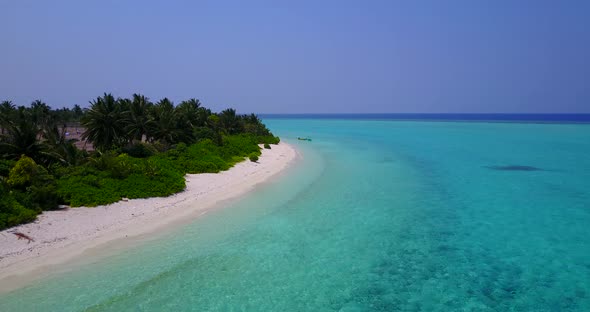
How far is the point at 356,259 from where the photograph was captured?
14.7 m

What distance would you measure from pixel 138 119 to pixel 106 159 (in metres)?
13.5

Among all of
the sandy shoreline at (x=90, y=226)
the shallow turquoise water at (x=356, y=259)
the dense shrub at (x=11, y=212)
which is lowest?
the shallow turquoise water at (x=356, y=259)

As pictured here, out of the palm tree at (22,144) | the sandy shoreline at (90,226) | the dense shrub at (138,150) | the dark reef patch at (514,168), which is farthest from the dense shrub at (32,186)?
the dark reef patch at (514,168)

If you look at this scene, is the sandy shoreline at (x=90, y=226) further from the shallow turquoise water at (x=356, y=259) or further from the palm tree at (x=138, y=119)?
the palm tree at (x=138, y=119)

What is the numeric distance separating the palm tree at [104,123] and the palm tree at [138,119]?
108 centimetres

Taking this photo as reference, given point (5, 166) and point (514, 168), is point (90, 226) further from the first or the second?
point (514, 168)

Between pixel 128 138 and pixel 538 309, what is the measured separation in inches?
1390

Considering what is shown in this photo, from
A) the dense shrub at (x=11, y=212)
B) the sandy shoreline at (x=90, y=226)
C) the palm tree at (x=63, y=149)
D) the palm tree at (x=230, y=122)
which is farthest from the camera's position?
the palm tree at (x=230, y=122)

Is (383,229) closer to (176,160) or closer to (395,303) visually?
(395,303)

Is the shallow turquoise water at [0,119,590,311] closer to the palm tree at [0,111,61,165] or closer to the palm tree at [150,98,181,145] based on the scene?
the palm tree at [0,111,61,165]

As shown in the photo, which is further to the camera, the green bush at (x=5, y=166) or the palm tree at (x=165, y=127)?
the palm tree at (x=165, y=127)

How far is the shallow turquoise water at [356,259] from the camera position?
1153cm

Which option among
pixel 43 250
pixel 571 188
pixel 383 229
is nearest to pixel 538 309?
pixel 383 229

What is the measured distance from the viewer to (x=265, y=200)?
24.3 metres
